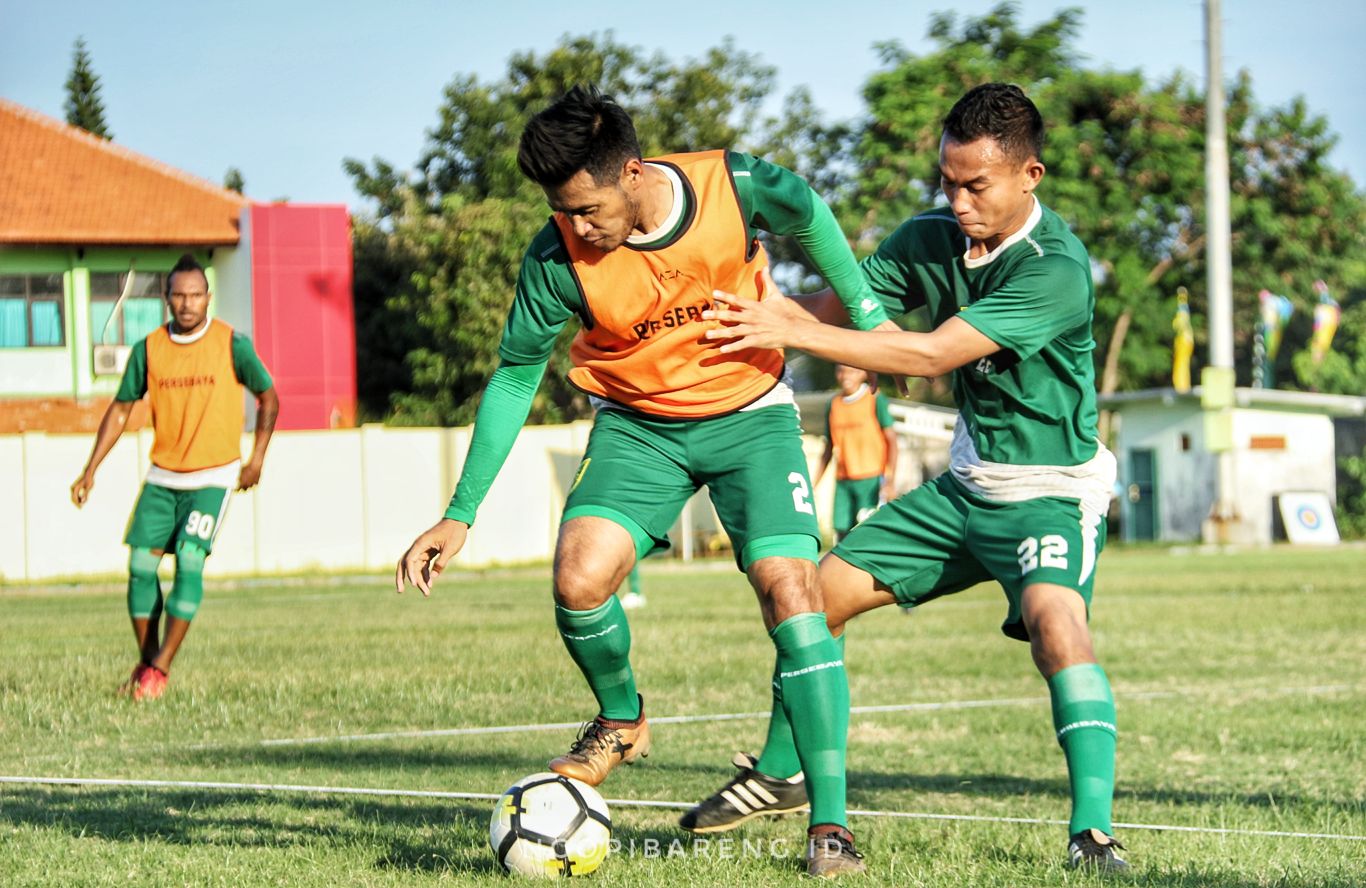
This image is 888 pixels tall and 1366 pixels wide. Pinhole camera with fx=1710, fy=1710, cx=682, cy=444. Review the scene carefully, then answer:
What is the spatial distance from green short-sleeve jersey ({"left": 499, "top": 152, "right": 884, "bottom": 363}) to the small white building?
Result: 34813 mm

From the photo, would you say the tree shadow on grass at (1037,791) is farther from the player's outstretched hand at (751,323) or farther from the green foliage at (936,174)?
the green foliage at (936,174)

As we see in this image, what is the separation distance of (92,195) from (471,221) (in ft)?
27.1

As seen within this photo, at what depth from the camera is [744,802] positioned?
5586 millimetres

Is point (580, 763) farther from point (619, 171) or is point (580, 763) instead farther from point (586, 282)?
point (619, 171)

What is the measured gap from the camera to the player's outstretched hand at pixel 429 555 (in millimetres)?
4844

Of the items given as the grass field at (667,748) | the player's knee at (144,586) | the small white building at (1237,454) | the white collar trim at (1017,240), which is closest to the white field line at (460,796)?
the grass field at (667,748)

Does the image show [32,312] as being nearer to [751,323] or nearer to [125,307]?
[125,307]

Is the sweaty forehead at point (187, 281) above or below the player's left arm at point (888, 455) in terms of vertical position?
above

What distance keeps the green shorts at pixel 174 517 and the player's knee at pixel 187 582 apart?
0.17 feet

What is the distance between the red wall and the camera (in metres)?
35.8

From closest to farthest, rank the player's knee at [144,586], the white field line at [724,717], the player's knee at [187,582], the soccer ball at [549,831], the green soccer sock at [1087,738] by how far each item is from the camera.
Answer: the soccer ball at [549,831] → the green soccer sock at [1087,738] → the white field line at [724,717] → the player's knee at [187,582] → the player's knee at [144,586]

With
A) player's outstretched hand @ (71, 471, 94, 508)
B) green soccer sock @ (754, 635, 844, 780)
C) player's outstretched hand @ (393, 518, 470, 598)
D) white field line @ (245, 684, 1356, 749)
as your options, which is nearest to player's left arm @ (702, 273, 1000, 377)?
player's outstretched hand @ (393, 518, 470, 598)

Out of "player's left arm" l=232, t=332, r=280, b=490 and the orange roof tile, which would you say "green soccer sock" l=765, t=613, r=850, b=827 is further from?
the orange roof tile

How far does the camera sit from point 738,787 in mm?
5617
